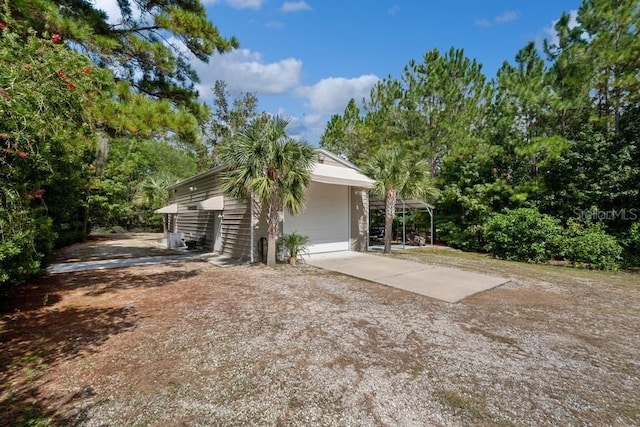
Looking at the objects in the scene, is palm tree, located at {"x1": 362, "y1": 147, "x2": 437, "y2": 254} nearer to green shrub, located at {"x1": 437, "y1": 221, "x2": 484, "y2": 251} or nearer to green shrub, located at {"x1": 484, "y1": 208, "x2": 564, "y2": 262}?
green shrub, located at {"x1": 484, "y1": 208, "x2": 564, "y2": 262}

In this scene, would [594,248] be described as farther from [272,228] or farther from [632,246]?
[272,228]

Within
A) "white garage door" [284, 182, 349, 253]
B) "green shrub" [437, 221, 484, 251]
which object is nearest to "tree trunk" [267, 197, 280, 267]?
"white garage door" [284, 182, 349, 253]

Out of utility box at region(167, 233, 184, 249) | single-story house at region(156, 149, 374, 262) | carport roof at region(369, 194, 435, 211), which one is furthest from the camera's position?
carport roof at region(369, 194, 435, 211)

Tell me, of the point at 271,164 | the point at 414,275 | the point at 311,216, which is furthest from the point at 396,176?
the point at 271,164

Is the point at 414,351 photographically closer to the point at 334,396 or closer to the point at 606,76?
the point at 334,396

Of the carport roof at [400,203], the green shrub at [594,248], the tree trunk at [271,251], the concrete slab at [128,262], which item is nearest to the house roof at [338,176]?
the tree trunk at [271,251]

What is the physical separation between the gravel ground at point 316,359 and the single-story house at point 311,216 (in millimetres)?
4207

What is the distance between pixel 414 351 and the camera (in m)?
3.72

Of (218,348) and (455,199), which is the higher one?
(455,199)

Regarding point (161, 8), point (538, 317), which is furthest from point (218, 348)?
point (161, 8)

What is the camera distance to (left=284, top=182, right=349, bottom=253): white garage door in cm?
1086

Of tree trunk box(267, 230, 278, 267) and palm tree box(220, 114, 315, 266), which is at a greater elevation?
palm tree box(220, 114, 315, 266)

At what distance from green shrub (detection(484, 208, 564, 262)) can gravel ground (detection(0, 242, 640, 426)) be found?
531cm

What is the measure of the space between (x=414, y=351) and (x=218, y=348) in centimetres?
247
